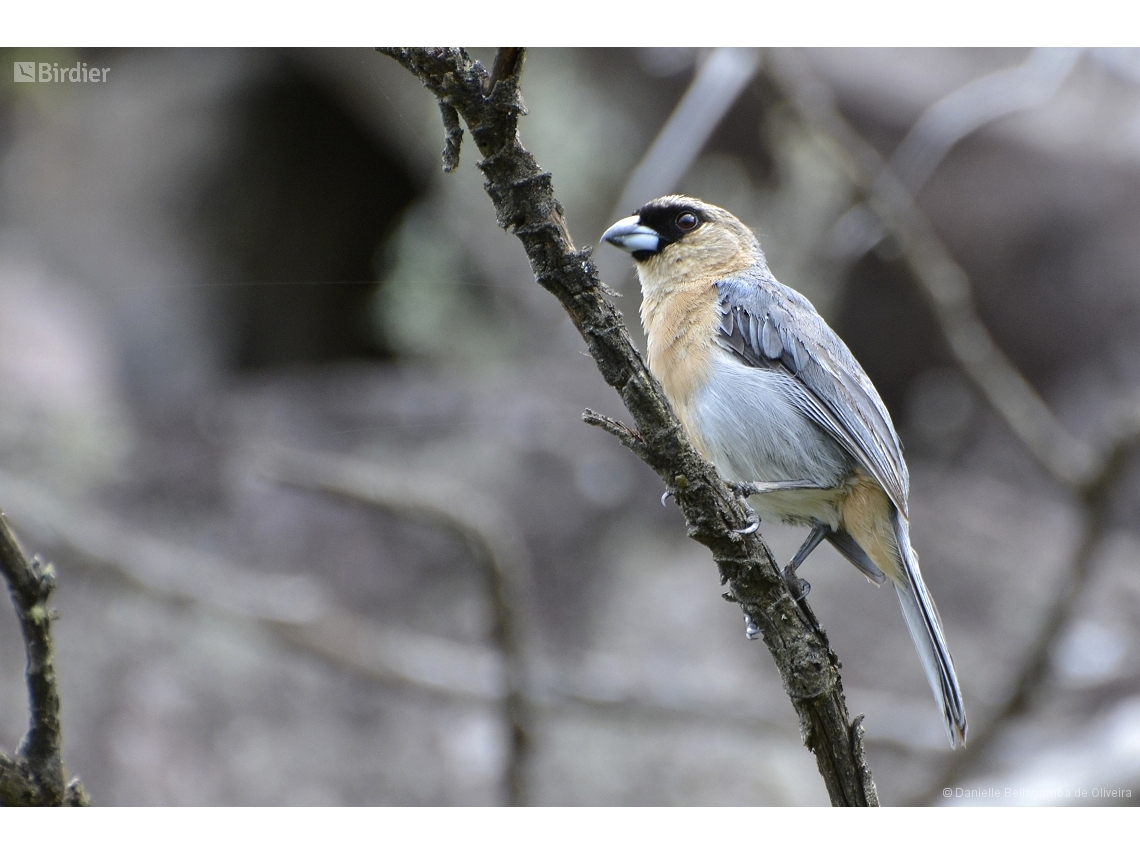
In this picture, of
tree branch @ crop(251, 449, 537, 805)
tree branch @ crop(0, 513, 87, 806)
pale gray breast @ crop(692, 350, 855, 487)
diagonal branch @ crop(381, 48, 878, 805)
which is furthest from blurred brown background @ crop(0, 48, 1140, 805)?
tree branch @ crop(0, 513, 87, 806)

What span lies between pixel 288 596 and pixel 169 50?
2763 mm

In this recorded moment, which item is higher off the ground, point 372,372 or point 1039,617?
point 372,372

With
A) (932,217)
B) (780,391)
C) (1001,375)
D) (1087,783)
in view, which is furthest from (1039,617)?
(780,391)

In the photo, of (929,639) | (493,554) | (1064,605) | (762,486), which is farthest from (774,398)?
(1064,605)

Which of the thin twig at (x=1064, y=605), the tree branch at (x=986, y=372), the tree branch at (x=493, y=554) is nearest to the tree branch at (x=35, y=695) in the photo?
the tree branch at (x=493, y=554)

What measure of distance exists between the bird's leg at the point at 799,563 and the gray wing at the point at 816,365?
214 mm

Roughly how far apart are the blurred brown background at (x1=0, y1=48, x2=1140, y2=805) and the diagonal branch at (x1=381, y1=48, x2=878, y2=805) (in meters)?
0.38

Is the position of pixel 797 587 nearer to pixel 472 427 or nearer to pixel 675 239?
pixel 675 239

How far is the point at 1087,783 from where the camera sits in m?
3.36

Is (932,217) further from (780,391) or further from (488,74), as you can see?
(488,74)

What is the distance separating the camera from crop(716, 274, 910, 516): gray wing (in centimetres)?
192

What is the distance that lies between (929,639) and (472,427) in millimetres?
3696

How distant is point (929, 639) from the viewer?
1760mm

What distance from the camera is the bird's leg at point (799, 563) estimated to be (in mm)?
1753
